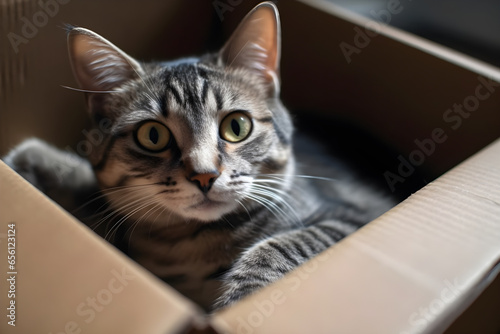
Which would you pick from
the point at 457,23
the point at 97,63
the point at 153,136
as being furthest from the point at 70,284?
the point at 457,23

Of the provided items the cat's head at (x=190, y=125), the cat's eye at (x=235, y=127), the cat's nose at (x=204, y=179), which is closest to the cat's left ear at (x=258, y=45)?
the cat's head at (x=190, y=125)

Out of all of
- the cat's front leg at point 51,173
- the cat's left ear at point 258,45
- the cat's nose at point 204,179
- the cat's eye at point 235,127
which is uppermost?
the cat's left ear at point 258,45

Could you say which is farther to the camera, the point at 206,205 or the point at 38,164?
the point at 38,164

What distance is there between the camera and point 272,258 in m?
0.78

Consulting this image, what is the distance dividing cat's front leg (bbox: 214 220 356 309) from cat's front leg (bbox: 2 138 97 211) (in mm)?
490

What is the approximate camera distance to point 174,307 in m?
0.43

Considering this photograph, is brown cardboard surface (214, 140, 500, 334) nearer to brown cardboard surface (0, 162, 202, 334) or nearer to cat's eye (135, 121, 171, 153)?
brown cardboard surface (0, 162, 202, 334)

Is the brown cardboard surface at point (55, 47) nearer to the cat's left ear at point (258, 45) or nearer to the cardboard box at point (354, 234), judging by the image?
the cardboard box at point (354, 234)

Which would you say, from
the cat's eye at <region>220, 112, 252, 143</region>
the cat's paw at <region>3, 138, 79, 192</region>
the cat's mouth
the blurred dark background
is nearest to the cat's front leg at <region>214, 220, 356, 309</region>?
the cat's mouth

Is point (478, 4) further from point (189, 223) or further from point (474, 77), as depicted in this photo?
point (189, 223)

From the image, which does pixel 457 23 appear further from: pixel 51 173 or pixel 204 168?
pixel 51 173

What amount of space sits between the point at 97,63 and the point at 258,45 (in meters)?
0.34

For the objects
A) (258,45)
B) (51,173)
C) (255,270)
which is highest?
(258,45)

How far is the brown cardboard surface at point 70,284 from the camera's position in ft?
1.44
